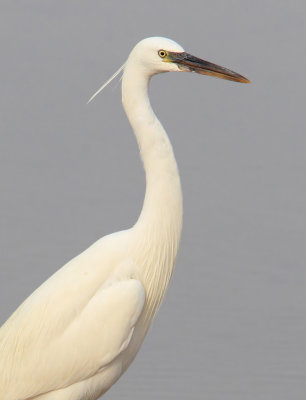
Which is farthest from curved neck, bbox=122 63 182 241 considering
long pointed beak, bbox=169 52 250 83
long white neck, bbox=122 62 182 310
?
long pointed beak, bbox=169 52 250 83

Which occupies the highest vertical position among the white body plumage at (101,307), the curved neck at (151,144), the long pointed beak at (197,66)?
the long pointed beak at (197,66)

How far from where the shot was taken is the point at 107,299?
552 cm

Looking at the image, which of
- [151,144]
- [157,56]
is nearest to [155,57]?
[157,56]

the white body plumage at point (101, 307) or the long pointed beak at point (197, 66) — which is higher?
the long pointed beak at point (197, 66)

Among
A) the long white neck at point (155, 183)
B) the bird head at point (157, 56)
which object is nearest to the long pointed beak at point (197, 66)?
the bird head at point (157, 56)

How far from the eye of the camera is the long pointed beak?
5.58m

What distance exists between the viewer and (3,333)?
5797mm

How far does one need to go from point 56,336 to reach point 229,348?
2075mm

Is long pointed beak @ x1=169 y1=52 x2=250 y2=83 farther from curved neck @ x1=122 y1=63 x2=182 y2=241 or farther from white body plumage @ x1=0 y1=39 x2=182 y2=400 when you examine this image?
curved neck @ x1=122 y1=63 x2=182 y2=241

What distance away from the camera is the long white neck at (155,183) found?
18.3ft

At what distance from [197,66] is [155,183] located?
594 millimetres

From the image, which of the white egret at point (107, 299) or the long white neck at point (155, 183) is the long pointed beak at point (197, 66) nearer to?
the white egret at point (107, 299)

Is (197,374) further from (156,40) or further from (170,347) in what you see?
(156,40)

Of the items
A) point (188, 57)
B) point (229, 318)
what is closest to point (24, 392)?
point (188, 57)
